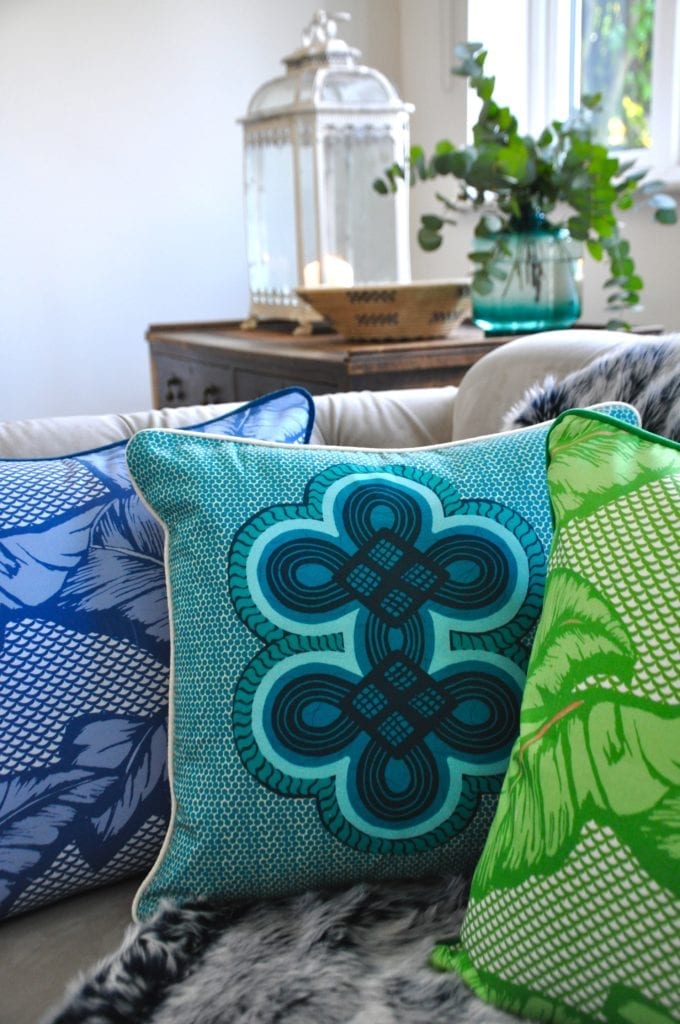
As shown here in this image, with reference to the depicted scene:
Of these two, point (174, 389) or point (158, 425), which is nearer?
point (158, 425)

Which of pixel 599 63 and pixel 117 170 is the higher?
pixel 599 63

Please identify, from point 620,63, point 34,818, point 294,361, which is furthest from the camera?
point 620,63

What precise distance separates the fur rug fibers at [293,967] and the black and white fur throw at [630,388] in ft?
1.40

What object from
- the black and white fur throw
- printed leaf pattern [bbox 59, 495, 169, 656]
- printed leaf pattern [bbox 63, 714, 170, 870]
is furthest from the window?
printed leaf pattern [bbox 63, 714, 170, 870]

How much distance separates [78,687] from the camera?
2.76 feet

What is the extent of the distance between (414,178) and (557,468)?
1307mm

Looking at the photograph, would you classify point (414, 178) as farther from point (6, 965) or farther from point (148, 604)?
point (6, 965)

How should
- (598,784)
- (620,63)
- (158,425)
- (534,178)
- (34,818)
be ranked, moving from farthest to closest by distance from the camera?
1. (620,63)
2. (534,178)
3. (158,425)
4. (34,818)
5. (598,784)

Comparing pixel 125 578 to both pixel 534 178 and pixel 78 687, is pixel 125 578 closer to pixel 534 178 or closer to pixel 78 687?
pixel 78 687

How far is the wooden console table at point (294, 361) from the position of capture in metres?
1.74

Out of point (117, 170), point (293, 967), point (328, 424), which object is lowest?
point (293, 967)

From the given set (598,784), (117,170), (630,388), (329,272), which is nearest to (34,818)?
(598,784)

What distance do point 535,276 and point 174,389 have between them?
939mm

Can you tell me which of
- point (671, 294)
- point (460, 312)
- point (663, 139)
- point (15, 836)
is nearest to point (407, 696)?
point (15, 836)
